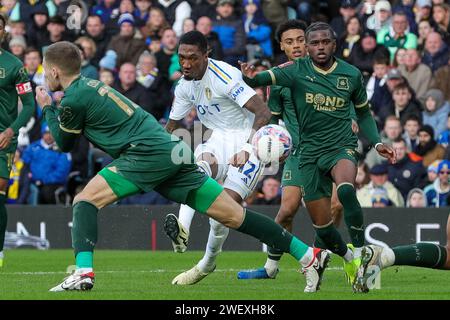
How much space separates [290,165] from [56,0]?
1212cm

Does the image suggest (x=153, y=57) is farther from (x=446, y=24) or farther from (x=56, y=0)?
(x=446, y=24)

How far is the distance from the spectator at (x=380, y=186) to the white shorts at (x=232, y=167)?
A: 6499 millimetres

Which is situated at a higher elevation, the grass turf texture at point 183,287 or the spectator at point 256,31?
the spectator at point 256,31

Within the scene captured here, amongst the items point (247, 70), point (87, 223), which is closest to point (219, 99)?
point (247, 70)

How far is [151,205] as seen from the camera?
18703 millimetres

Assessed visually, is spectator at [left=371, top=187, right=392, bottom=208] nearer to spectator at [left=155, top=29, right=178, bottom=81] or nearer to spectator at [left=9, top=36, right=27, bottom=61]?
spectator at [left=155, top=29, right=178, bottom=81]

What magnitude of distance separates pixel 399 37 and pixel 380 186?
10.9 feet

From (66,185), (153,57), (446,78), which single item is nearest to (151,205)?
(66,185)

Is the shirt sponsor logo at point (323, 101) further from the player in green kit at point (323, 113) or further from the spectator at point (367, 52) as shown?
the spectator at point (367, 52)

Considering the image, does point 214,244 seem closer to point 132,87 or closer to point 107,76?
point 132,87

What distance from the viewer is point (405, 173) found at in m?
18.3

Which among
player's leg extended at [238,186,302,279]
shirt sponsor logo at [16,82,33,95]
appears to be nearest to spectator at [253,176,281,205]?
player's leg extended at [238,186,302,279]

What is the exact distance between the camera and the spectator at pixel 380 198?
18.2 m

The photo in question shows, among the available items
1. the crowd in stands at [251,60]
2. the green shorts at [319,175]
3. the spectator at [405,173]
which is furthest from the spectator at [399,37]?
the green shorts at [319,175]
